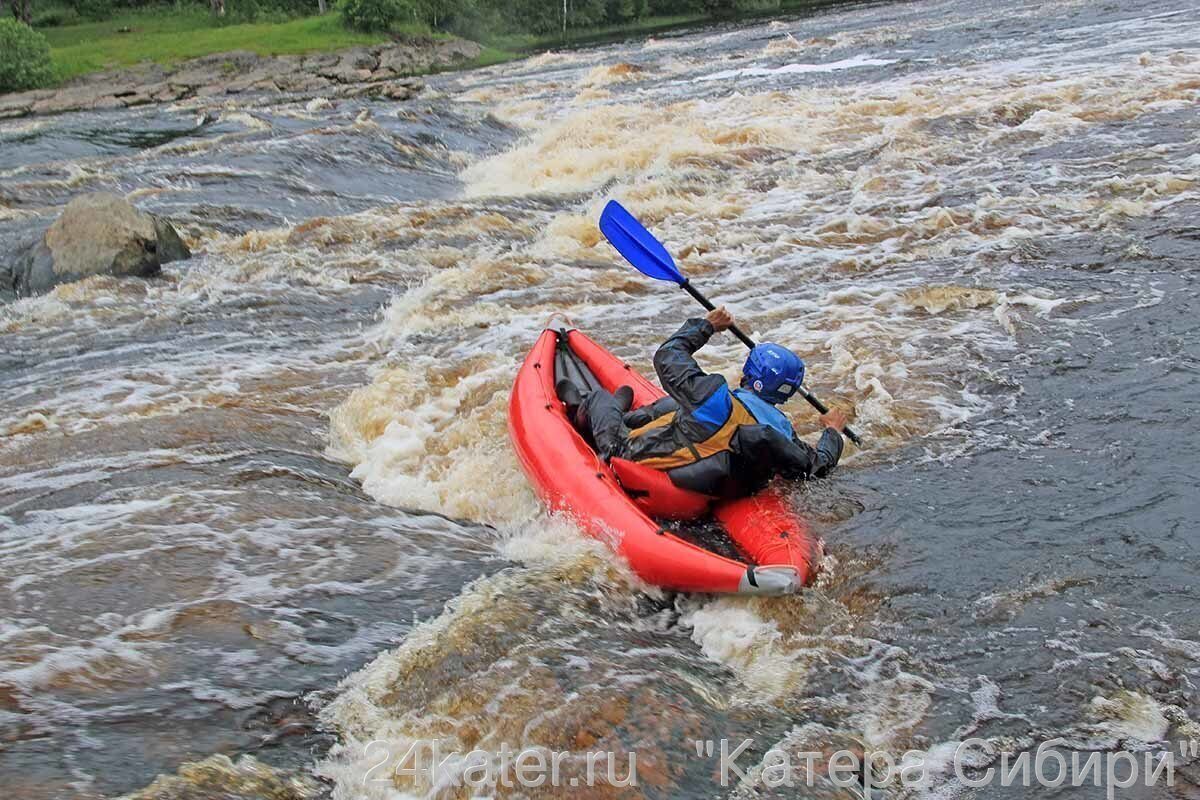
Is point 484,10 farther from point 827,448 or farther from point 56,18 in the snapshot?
point 827,448

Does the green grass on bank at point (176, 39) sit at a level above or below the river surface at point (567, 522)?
above

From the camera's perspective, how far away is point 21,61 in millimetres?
26438

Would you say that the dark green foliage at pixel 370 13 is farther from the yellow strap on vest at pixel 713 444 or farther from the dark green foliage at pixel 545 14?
the yellow strap on vest at pixel 713 444

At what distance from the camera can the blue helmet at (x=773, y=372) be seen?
445cm

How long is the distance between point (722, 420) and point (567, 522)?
2.94 feet

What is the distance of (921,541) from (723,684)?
1.33 m

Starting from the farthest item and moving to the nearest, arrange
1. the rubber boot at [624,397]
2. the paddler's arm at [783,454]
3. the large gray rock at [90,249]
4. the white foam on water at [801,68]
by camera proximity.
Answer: the white foam on water at [801,68] → the large gray rock at [90,249] → the rubber boot at [624,397] → the paddler's arm at [783,454]

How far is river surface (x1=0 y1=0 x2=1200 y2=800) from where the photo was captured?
3.15 m

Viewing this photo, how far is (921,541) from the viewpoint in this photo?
4.21 metres

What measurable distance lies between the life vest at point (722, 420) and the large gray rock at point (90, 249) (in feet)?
20.6

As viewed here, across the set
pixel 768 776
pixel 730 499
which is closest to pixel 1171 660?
pixel 768 776

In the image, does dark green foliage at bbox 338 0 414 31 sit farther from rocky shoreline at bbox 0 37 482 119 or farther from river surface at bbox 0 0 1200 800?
river surface at bbox 0 0 1200 800

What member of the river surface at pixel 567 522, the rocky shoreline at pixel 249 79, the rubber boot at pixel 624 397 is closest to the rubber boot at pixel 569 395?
the rubber boot at pixel 624 397

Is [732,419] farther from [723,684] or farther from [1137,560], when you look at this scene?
Answer: [1137,560]
